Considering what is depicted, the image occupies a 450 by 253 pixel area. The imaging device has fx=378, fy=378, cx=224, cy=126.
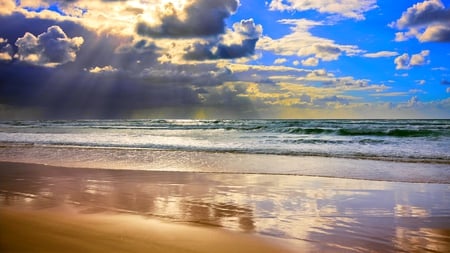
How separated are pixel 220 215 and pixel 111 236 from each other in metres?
1.85

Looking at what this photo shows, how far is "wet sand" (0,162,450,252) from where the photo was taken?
4.45 meters

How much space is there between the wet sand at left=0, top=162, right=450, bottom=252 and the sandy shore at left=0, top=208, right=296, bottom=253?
12 millimetres

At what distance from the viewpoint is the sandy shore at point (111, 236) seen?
4.20 metres

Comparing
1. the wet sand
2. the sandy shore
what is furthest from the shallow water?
the sandy shore

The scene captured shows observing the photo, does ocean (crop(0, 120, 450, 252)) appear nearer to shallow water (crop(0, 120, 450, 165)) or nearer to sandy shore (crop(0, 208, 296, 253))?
sandy shore (crop(0, 208, 296, 253))

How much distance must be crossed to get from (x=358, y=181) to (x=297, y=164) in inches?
143

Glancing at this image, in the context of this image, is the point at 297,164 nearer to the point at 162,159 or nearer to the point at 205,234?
the point at 162,159

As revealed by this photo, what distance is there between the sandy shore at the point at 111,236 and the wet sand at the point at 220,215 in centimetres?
1

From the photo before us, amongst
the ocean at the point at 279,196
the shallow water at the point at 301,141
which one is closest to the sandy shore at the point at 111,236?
the ocean at the point at 279,196

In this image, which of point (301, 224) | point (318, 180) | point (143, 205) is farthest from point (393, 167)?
point (143, 205)

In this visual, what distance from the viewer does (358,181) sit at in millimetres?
9656

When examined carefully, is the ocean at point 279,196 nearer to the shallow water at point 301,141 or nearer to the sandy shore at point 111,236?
the sandy shore at point 111,236

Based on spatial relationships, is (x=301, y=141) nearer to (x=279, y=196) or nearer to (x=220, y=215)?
(x=279, y=196)

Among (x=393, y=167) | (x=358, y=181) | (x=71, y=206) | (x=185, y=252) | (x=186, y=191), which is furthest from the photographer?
(x=393, y=167)
